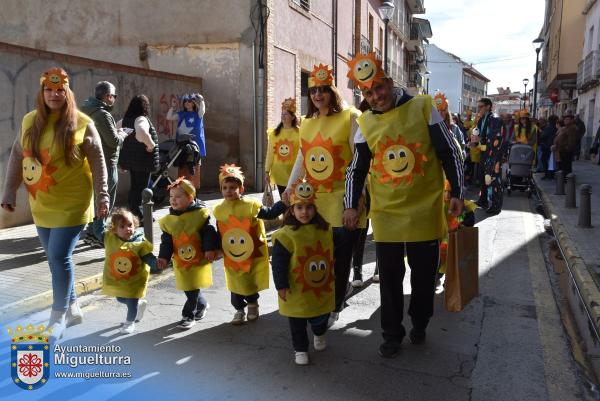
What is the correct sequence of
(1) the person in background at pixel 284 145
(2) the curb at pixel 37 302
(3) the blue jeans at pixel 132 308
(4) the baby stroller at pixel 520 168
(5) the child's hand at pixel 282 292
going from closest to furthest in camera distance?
(5) the child's hand at pixel 282 292
(3) the blue jeans at pixel 132 308
(2) the curb at pixel 37 302
(1) the person in background at pixel 284 145
(4) the baby stroller at pixel 520 168

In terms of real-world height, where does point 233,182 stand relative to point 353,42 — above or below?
below

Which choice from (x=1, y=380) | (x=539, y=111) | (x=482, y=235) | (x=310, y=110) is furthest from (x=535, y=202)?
(x=539, y=111)

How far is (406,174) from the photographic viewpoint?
368 cm

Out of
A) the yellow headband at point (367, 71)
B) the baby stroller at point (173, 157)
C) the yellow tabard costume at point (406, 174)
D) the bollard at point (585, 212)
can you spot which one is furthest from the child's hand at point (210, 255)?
the bollard at point (585, 212)

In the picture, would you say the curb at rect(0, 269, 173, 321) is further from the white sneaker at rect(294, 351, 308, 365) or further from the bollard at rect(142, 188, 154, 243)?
the white sneaker at rect(294, 351, 308, 365)

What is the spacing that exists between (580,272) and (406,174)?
3.39 meters

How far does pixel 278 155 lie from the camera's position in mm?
6414

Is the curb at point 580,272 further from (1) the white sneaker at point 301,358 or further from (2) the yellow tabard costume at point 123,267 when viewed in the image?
(2) the yellow tabard costume at point 123,267

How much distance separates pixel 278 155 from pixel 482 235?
361 centimetres

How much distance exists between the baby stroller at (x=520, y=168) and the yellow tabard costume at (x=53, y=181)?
1047 cm

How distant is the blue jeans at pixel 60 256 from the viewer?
4.08 meters

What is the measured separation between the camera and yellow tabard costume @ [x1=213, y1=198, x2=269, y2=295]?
169 inches

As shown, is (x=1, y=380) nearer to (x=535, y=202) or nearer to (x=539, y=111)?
(x=535, y=202)

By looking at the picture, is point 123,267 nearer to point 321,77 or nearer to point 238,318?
point 238,318
